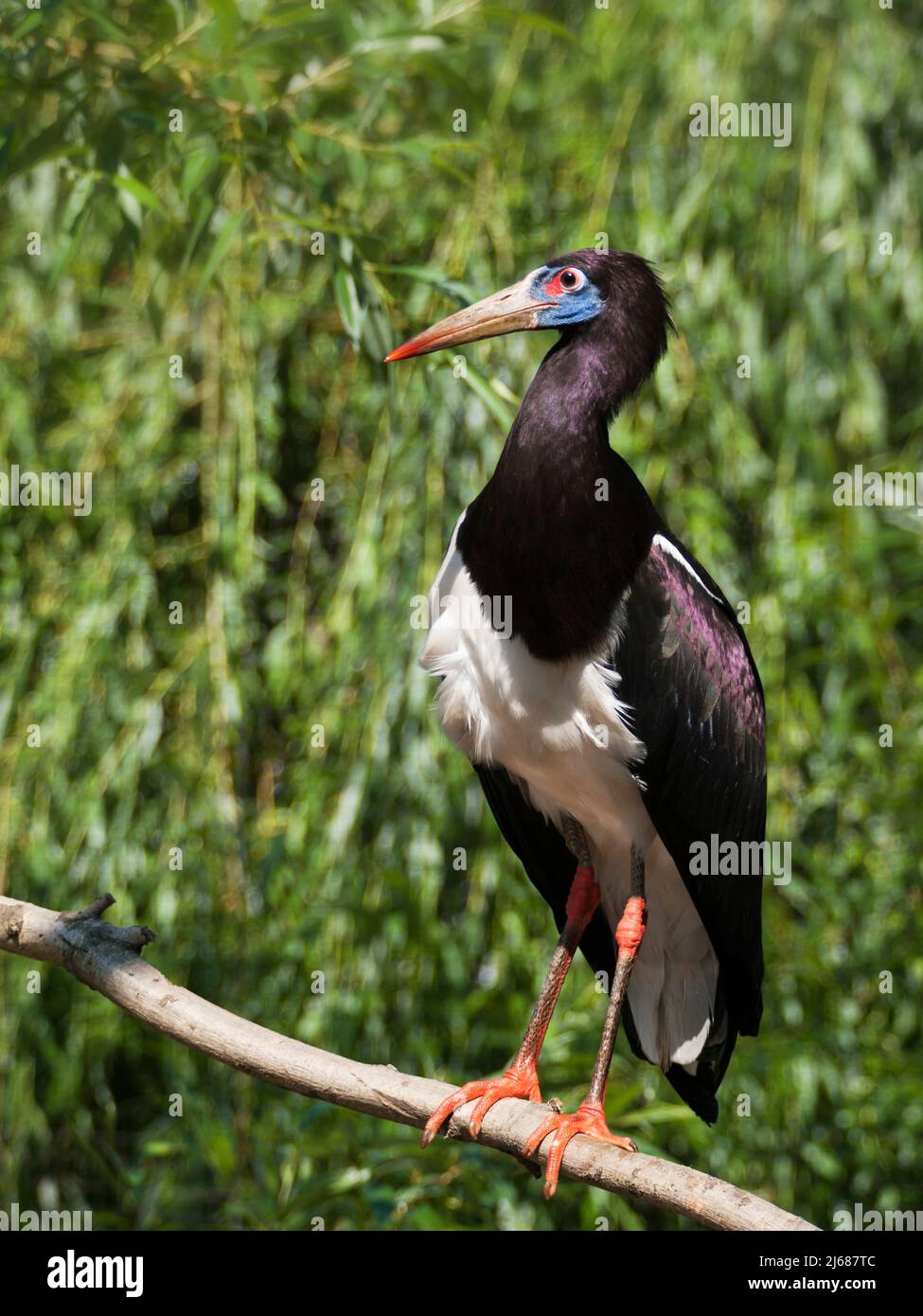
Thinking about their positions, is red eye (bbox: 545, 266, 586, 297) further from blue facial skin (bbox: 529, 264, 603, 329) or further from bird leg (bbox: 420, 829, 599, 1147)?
bird leg (bbox: 420, 829, 599, 1147)

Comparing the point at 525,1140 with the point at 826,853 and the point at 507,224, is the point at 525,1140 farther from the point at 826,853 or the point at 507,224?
the point at 507,224

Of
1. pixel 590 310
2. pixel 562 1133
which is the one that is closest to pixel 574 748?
pixel 562 1133

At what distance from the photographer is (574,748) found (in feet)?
9.29

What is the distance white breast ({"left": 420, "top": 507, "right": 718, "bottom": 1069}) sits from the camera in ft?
9.18

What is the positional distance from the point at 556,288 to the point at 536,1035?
137 cm

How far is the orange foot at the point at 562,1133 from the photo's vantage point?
2498 mm

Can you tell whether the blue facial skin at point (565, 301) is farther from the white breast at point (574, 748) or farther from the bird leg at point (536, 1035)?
the bird leg at point (536, 1035)

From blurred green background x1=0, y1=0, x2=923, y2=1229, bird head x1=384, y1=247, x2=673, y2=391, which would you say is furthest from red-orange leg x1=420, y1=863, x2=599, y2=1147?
bird head x1=384, y1=247, x2=673, y2=391

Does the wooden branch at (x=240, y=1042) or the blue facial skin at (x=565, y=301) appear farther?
the blue facial skin at (x=565, y=301)

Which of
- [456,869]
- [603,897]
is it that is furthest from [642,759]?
[456,869]

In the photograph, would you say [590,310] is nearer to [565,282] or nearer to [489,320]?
[565,282]

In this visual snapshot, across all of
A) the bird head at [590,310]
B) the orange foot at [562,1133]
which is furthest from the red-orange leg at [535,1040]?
the bird head at [590,310]

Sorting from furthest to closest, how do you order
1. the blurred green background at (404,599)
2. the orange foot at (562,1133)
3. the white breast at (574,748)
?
the blurred green background at (404,599) → the white breast at (574,748) → the orange foot at (562,1133)

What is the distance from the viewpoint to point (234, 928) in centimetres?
399
